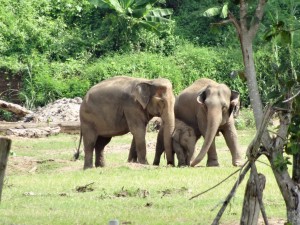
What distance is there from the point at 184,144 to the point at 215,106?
3.73 ft

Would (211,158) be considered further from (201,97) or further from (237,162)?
(201,97)

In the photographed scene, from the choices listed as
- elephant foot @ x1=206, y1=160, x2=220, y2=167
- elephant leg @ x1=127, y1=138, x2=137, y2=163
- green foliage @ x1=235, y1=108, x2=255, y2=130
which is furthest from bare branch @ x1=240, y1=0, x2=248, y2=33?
green foliage @ x1=235, y1=108, x2=255, y2=130

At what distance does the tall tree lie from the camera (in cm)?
893

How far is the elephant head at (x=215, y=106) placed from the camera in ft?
62.7

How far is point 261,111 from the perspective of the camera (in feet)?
A: 29.7

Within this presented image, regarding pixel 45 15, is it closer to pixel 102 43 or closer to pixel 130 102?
pixel 102 43

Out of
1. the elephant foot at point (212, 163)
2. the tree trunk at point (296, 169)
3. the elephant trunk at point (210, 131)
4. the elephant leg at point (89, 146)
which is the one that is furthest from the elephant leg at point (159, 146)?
the tree trunk at point (296, 169)

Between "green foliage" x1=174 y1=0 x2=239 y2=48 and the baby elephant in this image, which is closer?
the baby elephant

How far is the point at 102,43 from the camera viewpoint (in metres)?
34.7

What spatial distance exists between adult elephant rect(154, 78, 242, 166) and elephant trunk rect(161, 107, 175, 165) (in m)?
0.56

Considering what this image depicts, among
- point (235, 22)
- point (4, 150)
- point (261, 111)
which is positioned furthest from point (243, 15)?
point (4, 150)

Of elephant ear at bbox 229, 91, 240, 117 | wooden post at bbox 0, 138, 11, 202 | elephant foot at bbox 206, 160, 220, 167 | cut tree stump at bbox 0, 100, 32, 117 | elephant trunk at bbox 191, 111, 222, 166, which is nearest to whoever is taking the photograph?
wooden post at bbox 0, 138, 11, 202

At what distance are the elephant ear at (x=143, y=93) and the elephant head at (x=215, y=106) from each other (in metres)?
0.97

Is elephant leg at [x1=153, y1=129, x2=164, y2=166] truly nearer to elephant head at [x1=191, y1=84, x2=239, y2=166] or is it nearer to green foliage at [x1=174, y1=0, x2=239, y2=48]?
elephant head at [x1=191, y1=84, x2=239, y2=166]
